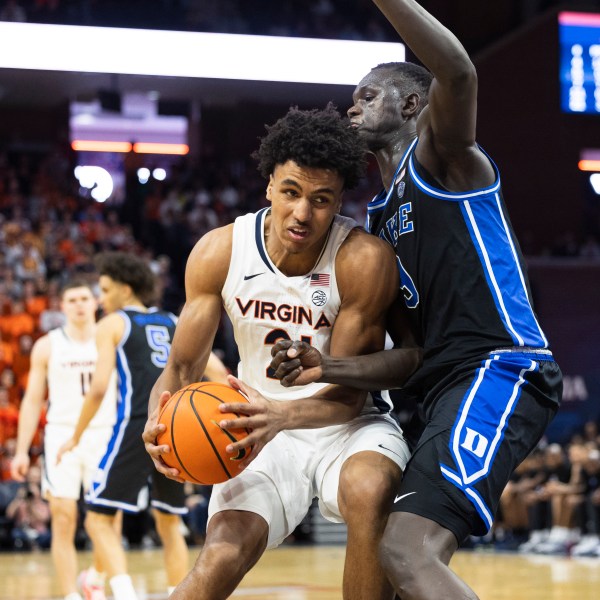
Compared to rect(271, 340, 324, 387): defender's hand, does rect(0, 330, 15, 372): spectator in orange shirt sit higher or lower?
lower

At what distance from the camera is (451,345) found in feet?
12.5

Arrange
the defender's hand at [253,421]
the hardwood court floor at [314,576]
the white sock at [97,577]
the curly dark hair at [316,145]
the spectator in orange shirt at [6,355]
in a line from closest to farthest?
1. the defender's hand at [253,421]
2. the curly dark hair at [316,145]
3. the white sock at [97,577]
4. the hardwood court floor at [314,576]
5. the spectator in orange shirt at [6,355]

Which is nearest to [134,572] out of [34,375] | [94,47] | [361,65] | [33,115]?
[34,375]

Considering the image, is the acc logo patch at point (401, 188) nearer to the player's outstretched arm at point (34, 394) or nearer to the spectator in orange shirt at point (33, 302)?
the player's outstretched arm at point (34, 394)

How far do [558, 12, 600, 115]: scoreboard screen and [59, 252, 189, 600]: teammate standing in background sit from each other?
14421 mm

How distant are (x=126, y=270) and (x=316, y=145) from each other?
11.5 feet

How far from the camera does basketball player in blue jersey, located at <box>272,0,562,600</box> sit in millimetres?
3473

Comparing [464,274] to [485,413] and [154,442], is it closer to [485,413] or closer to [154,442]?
[485,413]

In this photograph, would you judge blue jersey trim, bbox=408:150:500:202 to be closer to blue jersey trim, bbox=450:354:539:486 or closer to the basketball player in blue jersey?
the basketball player in blue jersey

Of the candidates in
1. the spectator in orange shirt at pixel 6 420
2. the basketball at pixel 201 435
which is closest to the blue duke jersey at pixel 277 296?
the basketball at pixel 201 435

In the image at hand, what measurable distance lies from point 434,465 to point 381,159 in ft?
5.04

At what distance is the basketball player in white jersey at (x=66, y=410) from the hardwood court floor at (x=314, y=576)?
105 centimetres

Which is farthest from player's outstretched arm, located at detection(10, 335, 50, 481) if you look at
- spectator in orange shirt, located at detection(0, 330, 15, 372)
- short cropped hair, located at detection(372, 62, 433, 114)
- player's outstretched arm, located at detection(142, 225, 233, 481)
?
spectator in orange shirt, located at detection(0, 330, 15, 372)

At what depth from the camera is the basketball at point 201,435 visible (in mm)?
3598
